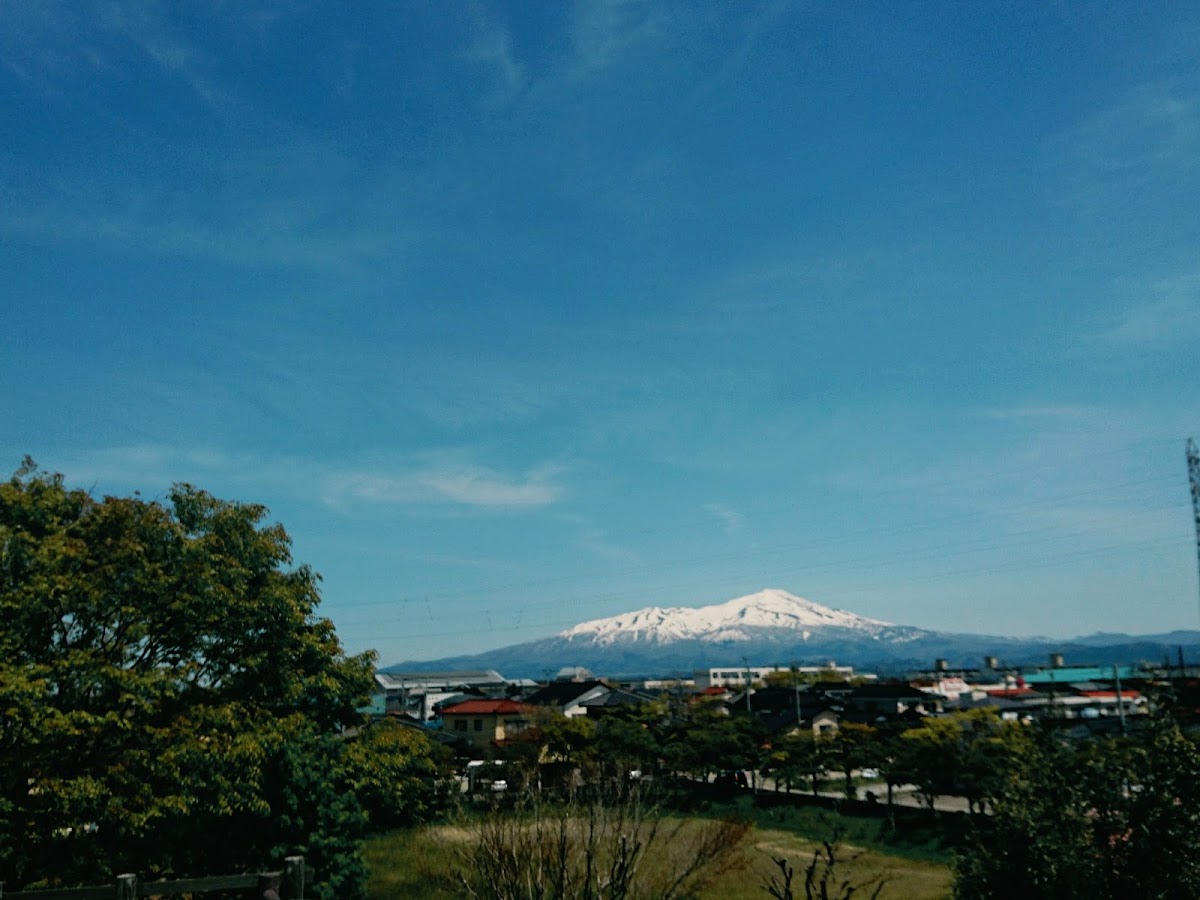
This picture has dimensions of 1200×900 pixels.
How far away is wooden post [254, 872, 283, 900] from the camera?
23.5ft

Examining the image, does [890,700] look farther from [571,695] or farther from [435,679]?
[435,679]

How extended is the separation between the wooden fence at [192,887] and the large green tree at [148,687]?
6.24 m

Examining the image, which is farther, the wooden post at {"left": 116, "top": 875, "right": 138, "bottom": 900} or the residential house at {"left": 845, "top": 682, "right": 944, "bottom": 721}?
the residential house at {"left": 845, "top": 682, "right": 944, "bottom": 721}

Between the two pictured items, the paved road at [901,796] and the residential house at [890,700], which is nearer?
the paved road at [901,796]

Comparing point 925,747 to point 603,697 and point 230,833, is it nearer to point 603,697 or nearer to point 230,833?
point 230,833

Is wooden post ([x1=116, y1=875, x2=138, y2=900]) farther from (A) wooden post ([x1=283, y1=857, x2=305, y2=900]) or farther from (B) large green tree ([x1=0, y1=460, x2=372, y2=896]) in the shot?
(B) large green tree ([x1=0, y1=460, x2=372, y2=896])

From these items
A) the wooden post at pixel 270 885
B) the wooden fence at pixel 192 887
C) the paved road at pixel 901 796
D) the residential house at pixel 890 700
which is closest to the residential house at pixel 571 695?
the residential house at pixel 890 700

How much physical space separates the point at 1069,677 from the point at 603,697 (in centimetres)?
6997

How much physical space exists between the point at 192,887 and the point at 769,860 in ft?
87.4

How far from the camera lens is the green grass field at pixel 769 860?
2347 centimetres

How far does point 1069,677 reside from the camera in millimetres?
107875

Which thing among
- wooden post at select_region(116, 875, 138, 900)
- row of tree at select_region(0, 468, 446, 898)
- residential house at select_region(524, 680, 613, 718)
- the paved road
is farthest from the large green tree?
residential house at select_region(524, 680, 613, 718)

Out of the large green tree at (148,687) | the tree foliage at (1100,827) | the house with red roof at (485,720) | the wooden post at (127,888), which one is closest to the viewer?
the wooden post at (127,888)

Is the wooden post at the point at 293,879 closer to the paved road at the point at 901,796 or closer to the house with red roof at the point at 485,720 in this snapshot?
the paved road at the point at 901,796
